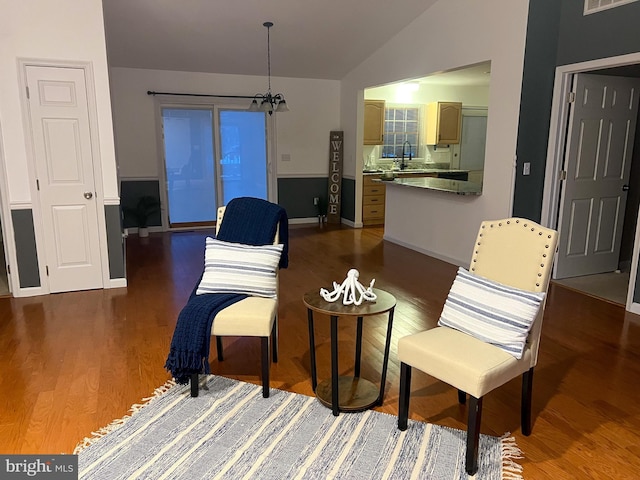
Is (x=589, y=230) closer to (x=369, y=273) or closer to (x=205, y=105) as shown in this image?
(x=369, y=273)

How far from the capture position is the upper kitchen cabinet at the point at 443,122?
27.1 ft

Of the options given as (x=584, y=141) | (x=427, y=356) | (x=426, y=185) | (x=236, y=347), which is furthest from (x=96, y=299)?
(x=584, y=141)

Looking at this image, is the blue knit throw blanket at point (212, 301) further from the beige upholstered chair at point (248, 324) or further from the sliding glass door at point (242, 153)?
the sliding glass door at point (242, 153)

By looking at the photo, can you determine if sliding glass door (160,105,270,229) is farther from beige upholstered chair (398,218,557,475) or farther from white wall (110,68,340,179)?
beige upholstered chair (398,218,557,475)

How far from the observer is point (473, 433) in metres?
1.96

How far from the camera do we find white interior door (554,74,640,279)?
14.6ft

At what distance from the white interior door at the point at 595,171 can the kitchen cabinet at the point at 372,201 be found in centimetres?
Result: 346

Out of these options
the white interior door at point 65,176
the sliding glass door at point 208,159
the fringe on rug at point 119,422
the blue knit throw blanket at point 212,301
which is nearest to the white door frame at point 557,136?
the blue knit throw blanket at point 212,301

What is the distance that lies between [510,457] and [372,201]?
5.90 meters

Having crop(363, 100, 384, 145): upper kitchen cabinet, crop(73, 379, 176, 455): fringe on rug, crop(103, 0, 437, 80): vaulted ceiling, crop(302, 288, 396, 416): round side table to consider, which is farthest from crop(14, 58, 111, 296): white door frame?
crop(363, 100, 384, 145): upper kitchen cabinet

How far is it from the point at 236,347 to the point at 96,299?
1.73 metres

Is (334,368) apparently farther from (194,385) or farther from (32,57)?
(32,57)

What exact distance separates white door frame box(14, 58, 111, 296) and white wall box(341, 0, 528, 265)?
3643 millimetres

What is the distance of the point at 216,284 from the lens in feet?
9.01
